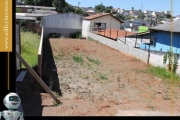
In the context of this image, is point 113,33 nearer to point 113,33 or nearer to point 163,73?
point 113,33

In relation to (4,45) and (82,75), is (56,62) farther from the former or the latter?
(4,45)

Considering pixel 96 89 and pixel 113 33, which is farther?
pixel 113 33

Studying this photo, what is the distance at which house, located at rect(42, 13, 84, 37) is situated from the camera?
16.3 meters

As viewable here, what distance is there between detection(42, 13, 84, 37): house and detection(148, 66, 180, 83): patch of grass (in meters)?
7.82

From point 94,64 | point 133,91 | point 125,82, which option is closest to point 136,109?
point 133,91

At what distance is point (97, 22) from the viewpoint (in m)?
20.0

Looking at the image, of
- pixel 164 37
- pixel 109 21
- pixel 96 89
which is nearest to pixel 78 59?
pixel 164 37

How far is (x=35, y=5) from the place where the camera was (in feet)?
43.1

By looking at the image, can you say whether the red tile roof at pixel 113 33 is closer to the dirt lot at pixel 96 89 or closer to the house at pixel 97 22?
the house at pixel 97 22

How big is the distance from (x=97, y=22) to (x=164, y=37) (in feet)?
28.5

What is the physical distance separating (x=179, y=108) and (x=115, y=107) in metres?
1.59

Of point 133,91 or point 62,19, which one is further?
point 62,19

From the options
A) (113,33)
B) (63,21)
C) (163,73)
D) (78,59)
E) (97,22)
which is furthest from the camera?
(97,22)

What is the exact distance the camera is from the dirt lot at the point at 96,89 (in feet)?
17.2
